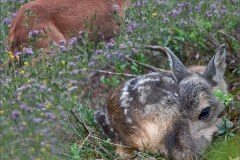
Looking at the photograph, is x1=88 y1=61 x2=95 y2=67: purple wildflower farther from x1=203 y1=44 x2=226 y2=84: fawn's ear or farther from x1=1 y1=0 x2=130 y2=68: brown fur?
x1=203 y1=44 x2=226 y2=84: fawn's ear

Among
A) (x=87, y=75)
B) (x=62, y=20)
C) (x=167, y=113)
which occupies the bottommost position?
(x=87, y=75)

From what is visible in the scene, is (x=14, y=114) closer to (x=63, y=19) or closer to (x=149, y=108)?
(x=149, y=108)

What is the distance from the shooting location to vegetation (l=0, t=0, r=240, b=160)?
4.23 m

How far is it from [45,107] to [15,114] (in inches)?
14.9

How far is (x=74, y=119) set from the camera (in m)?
5.37

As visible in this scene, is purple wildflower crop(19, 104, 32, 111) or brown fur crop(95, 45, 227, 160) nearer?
purple wildflower crop(19, 104, 32, 111)

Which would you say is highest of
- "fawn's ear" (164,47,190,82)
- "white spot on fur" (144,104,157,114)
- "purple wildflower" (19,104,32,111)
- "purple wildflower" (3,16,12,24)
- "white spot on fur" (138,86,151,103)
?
"purple wildflower" (3,16,12,24)

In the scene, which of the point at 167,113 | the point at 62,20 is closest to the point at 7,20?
the point at 62,20

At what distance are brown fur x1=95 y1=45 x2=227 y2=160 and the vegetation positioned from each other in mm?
133

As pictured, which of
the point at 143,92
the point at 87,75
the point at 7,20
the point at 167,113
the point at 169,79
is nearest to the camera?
the point at 167,113

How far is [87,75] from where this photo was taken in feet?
22.0

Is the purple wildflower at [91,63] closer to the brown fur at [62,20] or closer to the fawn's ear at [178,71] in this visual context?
the brown fur at [62,20]

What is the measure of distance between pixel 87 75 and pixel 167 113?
232 cm

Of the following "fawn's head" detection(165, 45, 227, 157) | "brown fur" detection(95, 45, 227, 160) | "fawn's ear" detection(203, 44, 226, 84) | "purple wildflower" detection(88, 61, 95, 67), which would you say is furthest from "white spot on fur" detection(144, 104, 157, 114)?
"purple wildflower" detection(88, 61, 95, 67)
